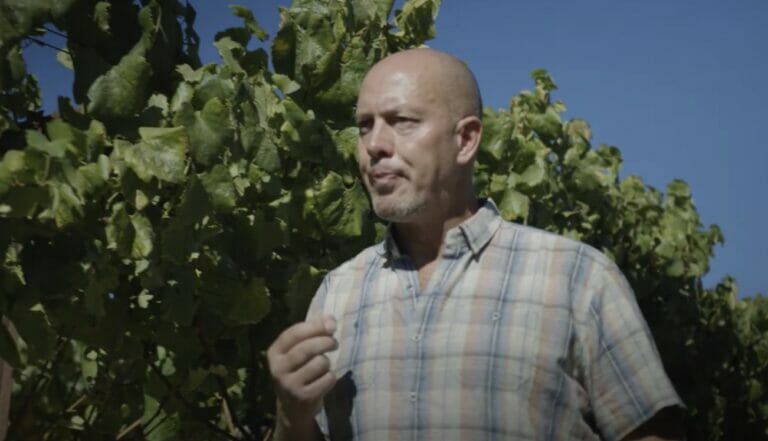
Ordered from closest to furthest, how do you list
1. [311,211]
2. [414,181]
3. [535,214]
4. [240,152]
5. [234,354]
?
[414,181], [240,152], [311,211], [234,354], [535,214]

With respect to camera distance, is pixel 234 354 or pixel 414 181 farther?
pixel 234 354

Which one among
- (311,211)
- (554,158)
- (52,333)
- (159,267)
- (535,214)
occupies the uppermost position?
(554,158)

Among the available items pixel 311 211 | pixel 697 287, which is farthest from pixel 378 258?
pixel 697 287

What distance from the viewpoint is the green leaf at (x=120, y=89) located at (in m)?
2.45

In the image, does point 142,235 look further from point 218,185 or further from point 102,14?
point 102,14

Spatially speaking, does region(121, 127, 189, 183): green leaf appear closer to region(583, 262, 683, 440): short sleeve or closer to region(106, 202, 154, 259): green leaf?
region(106, 202, 154, 259): green leaf

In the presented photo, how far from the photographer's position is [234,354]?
139 inches

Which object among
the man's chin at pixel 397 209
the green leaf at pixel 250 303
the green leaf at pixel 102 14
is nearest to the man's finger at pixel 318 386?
the man's chin at pixel 397 209

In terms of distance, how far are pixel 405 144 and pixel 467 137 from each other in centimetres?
15

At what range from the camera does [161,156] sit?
2283 millimetres

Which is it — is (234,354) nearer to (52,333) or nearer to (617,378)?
(52,333)

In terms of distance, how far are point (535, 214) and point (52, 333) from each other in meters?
2.60

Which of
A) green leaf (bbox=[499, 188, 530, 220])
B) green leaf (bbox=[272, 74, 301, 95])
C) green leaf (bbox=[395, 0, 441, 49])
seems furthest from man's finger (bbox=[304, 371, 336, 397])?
green leaf (bbox=[499, 188, 530, 220])

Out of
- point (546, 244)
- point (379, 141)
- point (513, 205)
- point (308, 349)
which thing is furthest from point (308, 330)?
point (513, 205)
